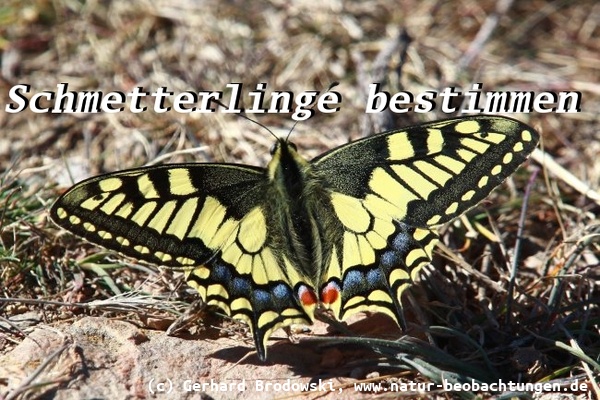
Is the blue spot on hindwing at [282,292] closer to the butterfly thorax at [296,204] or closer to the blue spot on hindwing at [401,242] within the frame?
the butterfly thorax at [296,204]

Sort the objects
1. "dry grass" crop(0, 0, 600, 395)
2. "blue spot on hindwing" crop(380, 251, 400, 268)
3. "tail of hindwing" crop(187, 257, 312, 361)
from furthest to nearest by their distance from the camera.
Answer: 1. "dry grass" crop(0, 0, 600, 395)
2. "blue spot on hindwing" crop(380, 251, 400, 268)
3. "tail of hindwing" crop(187, 257, 312, 361)

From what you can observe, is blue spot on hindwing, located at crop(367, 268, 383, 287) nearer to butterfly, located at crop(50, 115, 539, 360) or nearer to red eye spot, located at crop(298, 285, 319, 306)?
butterfly, located at crop(50, 115, 539, 360)

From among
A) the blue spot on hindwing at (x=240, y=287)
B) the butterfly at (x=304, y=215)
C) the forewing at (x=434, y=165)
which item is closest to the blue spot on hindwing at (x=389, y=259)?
the butterfly at (x=304, y=215)

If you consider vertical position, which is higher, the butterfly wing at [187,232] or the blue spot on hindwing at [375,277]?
the butterfly wing at [187,232]

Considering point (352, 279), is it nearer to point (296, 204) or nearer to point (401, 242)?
point (401, 242)

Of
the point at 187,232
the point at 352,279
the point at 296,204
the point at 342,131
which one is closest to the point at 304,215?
the point at 296,204

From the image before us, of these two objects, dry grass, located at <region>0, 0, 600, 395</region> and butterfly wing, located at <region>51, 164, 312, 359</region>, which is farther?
dry grass, located at <region>0, 0, 600, 395</region>

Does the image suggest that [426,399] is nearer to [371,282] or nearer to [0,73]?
[371,282]

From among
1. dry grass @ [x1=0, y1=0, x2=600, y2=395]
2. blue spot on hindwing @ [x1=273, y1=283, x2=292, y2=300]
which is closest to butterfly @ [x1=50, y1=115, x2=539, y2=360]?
blue spot on hindwing @ [x1=273, y1=283, x2=292, y2=300]
